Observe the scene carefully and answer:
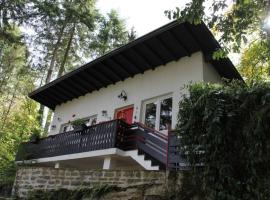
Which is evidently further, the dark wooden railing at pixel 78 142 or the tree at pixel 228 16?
the dark wooden railing at pixel 78 142

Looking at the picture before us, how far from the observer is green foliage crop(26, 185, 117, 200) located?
23.0ft

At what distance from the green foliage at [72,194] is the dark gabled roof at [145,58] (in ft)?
17.0

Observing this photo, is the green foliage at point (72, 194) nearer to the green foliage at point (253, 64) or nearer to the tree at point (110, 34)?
the green foliage at point (253, 64)

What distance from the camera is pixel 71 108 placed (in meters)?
15.3

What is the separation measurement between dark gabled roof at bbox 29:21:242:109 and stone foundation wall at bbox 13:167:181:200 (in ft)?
15.6

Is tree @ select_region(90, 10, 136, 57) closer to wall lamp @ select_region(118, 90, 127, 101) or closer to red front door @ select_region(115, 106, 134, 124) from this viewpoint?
wall lamp @ select_region(118, 90, 127, 101)

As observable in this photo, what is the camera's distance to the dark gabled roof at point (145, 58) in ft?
33.0

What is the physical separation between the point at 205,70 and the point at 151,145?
3185mm

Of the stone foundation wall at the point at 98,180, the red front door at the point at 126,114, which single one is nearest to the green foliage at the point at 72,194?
the stone foundation wall at the point at 98,180

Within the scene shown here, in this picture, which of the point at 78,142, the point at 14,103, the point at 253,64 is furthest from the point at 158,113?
the point at 14,103

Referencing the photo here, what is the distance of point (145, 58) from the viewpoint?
11.6 meters

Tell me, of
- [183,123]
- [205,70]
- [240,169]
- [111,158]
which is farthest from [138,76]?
[240,169]

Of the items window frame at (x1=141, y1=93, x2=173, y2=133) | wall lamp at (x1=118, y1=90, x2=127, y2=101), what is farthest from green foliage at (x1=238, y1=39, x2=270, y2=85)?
wall lamp at (x1=118, y1=90, x2=127, y2=101)

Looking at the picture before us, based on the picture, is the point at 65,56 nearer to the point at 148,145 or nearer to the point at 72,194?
the point at 148,145
